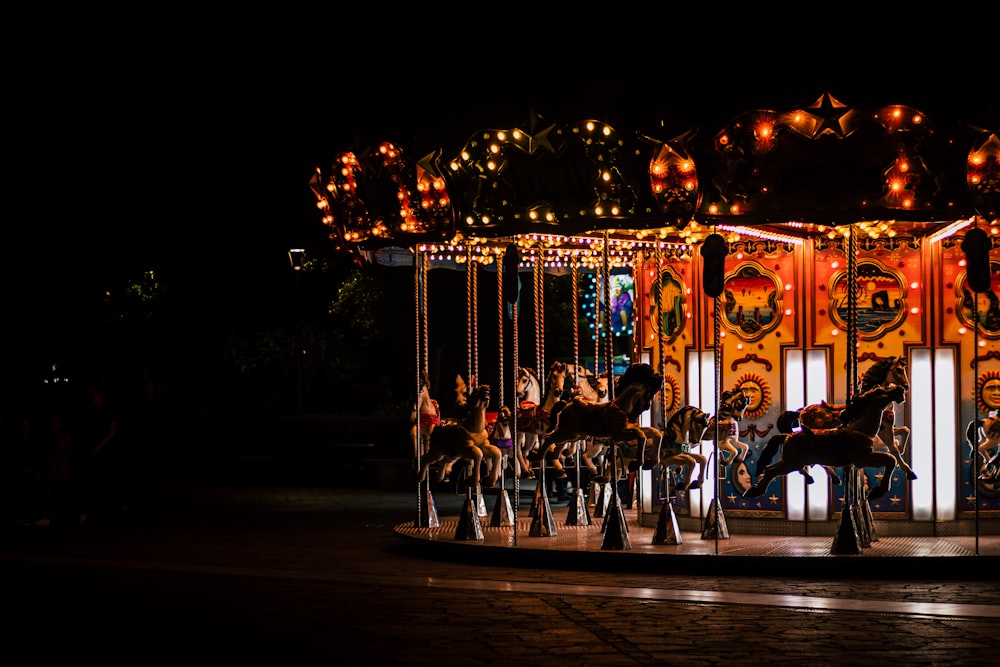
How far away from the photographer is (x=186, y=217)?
34.2 meters

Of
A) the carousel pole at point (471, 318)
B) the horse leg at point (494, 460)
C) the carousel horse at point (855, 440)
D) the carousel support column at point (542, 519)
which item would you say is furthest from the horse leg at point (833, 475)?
the carousel pole at point (471, 318)

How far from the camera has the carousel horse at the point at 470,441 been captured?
17.3 m

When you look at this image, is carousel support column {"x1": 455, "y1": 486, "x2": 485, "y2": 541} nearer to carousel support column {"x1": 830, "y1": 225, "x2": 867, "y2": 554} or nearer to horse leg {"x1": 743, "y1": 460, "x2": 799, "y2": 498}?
horse leg {"x1": 743, "y1": 460, "x2": 799, "y2": 498}

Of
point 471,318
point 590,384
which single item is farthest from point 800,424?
point 471,318

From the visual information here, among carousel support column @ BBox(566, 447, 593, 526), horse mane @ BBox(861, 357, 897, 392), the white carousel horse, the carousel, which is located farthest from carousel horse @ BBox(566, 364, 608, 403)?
the white carousel horse

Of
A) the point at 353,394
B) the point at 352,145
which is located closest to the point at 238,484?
the point at 353,394

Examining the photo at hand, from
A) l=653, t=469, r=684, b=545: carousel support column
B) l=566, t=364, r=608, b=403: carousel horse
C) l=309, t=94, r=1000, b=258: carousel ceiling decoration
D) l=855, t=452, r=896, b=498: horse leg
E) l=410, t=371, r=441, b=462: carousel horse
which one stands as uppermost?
l=309, t=94, r=1000, b=258: carousel ceiling decoration

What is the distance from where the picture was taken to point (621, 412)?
15.9m

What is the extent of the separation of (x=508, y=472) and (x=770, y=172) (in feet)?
43.4

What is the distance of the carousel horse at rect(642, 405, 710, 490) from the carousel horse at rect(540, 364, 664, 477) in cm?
31

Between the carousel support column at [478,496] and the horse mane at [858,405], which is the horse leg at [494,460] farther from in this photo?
the horse mane at [858,405]

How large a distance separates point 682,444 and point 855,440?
225 centimetres

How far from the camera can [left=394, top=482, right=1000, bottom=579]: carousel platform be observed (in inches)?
543

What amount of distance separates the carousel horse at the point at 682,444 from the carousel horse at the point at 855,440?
1497mm
